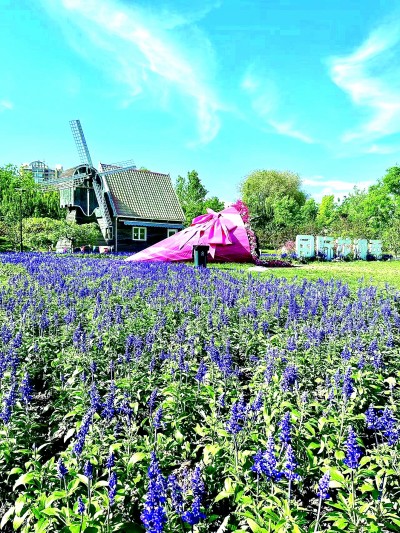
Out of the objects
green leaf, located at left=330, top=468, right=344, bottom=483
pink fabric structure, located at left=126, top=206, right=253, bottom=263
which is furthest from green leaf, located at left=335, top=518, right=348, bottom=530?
pink fabric structure, located at left=126, top=206, right=253, bottom=263

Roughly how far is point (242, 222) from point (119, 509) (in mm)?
25597

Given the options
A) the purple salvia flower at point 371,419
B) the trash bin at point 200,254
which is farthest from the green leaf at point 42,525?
the trash bin at point 200,254

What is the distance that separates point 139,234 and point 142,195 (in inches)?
174

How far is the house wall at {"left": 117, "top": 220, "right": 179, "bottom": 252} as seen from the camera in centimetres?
4179

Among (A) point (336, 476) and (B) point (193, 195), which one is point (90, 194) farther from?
(A) point (336, 476)

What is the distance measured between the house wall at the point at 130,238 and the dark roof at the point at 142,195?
1.25m

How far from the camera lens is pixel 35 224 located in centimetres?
4312

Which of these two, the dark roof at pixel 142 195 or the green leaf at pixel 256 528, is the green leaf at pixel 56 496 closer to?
the green leaf at pixel 256 528

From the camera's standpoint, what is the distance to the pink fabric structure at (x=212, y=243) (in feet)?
84.9

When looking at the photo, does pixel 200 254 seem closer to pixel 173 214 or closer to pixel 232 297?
pixel 232 297

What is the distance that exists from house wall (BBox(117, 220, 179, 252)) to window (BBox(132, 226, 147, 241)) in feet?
1.00

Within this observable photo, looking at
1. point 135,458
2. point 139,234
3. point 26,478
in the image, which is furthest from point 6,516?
point 139,234

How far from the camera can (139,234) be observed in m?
43.1

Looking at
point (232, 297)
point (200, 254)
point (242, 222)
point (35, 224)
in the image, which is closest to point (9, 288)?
point (232, 297)
